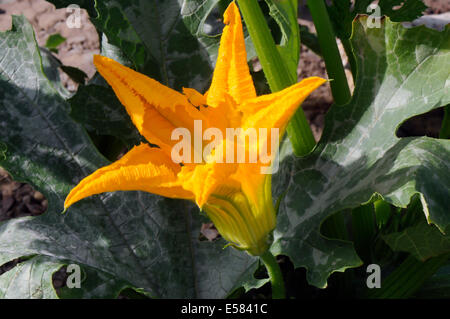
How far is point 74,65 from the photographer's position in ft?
7.06

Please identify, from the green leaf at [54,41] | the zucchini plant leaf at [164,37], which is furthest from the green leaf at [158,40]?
the green leaf at [54,41]

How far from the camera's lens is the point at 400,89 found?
109cm

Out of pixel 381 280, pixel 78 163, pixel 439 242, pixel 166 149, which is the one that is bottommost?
pixel 381 280

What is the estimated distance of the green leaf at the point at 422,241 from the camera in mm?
1121

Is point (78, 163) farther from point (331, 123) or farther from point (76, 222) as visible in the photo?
point (331, 123)

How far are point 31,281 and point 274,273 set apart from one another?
0.46 metres

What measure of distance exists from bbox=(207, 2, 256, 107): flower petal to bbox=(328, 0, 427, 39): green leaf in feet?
1.47

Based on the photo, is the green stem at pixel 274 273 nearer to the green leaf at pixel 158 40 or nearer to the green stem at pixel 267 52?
the green stem at pixel 267 52

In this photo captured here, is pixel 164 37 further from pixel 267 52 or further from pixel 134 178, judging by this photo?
pixel 134 178

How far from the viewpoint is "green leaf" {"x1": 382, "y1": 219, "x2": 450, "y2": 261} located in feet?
3.68

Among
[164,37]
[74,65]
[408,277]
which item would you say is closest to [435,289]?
[408,277]

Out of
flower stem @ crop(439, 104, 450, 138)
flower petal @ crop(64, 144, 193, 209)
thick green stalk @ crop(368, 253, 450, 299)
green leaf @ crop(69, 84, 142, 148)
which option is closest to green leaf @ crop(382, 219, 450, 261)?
thick green stalk @ crop(368, 253, 450, 299)
